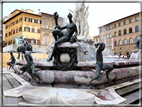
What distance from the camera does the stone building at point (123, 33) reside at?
35.8 m

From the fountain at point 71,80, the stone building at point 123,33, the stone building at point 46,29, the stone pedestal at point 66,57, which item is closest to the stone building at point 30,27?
the stone building at point 46,29

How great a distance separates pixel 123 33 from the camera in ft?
131

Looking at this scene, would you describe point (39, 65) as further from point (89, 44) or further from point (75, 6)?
point (75, 6)

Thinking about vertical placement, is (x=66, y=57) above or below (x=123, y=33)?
below

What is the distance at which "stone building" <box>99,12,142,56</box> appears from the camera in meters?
35.8

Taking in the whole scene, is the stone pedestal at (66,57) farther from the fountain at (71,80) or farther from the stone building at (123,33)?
the stone building at (123,33)

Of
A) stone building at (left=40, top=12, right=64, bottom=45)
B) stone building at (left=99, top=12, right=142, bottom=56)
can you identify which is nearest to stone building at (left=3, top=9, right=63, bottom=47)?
stone building at (left=40, top=12, right=64, bottom=45)

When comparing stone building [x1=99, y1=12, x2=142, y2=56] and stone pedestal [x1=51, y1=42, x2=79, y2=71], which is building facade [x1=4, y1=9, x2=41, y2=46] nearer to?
stone building [x1=99, y1=12, x2=142, y2=56]

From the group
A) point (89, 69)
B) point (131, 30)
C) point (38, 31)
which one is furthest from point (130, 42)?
point (89, 69)

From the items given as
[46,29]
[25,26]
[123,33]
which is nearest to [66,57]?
[25,26]

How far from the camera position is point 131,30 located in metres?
37.4

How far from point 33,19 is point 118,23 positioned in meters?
28.1

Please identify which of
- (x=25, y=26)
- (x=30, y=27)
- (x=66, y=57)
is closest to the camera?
(x=66, y=57)

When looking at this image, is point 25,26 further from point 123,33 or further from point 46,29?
point 123,33
